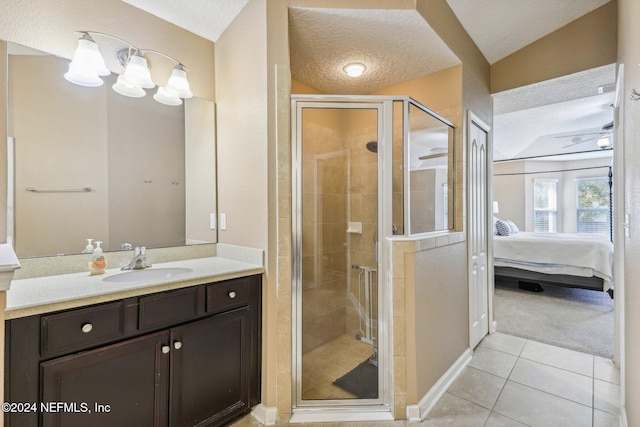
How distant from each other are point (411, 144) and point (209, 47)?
5.59ft

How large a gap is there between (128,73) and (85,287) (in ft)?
4.29

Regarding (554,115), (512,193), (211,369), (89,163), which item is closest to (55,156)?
Result: (89,163)

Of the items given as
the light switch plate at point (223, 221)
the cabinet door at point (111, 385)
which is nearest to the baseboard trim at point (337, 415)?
the cabinet door at point (111, 385)

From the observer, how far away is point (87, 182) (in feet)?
5.63

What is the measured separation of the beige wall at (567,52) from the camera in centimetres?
222

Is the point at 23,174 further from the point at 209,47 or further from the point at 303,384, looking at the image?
the point at 303,384

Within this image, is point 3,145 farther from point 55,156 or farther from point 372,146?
point 372,146

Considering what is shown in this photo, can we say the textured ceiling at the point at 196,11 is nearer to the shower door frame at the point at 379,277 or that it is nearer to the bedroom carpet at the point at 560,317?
the shower door frame at the point at 379,277

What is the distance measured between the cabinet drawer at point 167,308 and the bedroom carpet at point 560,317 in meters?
3.12

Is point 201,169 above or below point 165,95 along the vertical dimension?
below

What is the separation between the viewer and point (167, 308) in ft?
4.63


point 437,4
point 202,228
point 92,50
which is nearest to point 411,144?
point 437,4

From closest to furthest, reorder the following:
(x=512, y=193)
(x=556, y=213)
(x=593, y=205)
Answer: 1. (x=593, y=205)
2. (x=556, y=213)
3. (x=512, y=193)

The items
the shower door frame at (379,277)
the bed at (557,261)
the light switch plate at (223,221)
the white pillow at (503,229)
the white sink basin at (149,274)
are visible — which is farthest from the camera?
the white pillow at (503,229)
